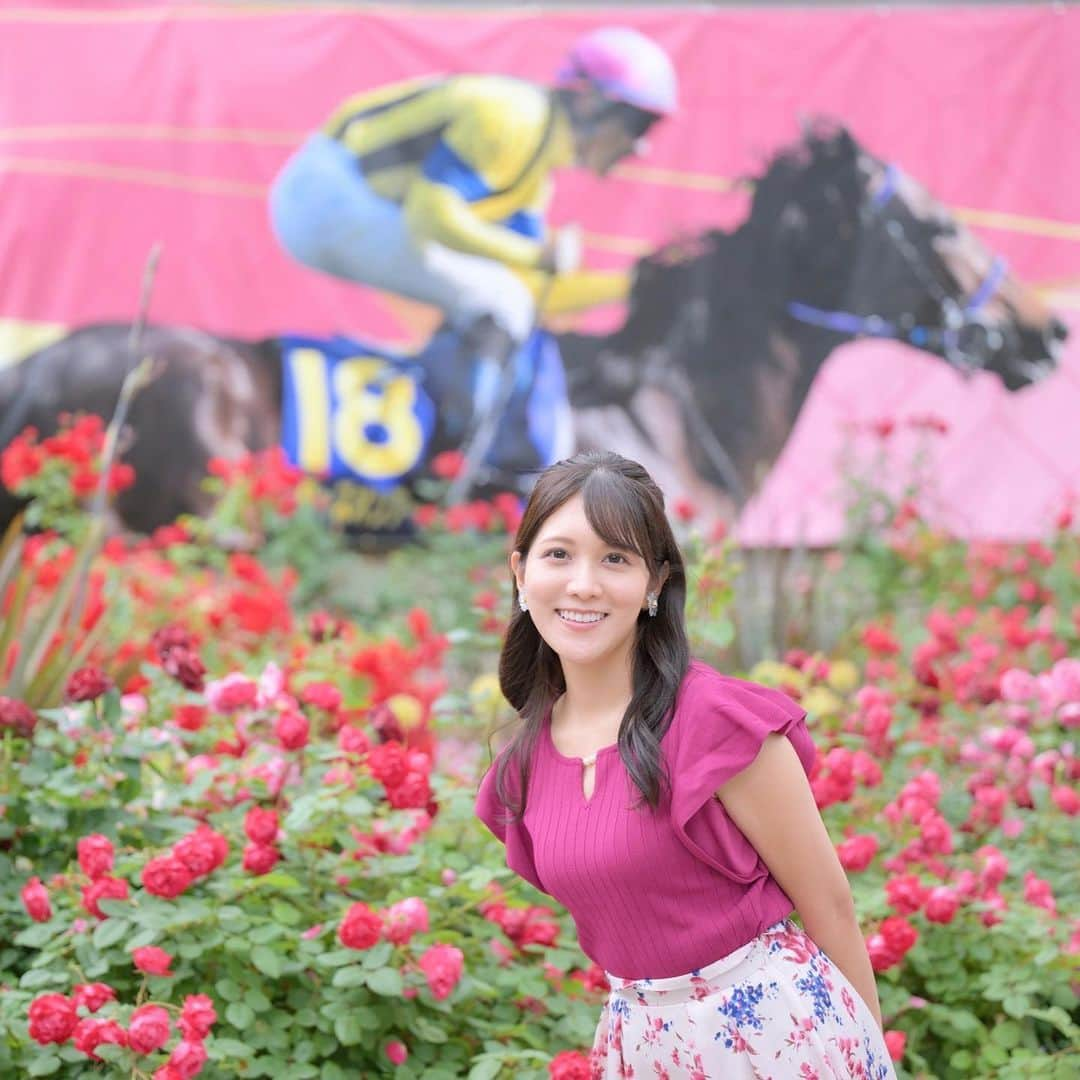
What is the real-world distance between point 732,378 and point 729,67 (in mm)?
1150

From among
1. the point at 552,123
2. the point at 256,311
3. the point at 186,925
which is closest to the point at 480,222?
the point at 552,123

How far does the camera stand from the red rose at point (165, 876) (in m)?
2.04

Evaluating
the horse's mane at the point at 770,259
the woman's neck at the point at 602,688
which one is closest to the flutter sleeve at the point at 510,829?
the woman's neck at the point at 602,688

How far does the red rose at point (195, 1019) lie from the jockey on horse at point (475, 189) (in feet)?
12.5

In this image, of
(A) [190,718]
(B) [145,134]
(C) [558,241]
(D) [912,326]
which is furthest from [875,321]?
(A) [190,718]

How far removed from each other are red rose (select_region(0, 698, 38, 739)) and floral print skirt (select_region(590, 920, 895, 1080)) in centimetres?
112

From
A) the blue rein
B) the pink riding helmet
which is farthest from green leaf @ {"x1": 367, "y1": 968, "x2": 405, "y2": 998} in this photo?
the pink riding helmet

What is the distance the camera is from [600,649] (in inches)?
67.6

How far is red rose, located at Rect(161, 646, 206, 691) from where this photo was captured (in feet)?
8.10

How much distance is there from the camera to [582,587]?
169 cm

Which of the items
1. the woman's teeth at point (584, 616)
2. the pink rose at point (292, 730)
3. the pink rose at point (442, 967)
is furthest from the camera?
the pink rose at point (292, 730)

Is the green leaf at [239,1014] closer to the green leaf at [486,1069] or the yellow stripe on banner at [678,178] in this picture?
the green leaf at [486,1069]

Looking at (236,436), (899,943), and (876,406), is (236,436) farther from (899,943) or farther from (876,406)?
(899,943)

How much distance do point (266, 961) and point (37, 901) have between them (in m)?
0.37
